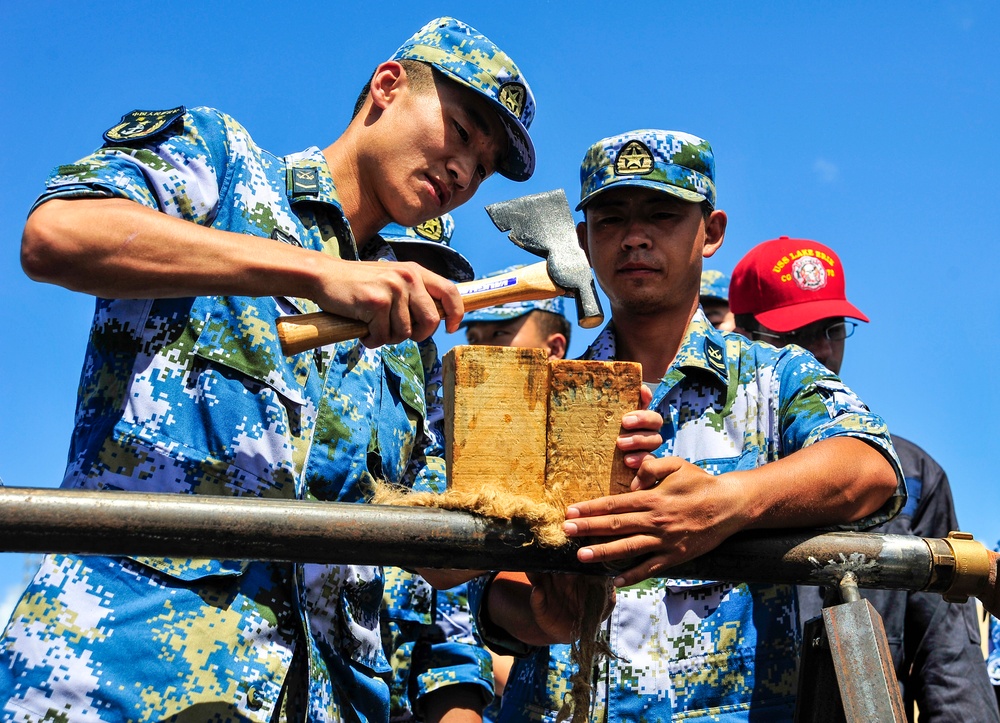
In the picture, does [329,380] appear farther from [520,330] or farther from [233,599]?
[520,330]

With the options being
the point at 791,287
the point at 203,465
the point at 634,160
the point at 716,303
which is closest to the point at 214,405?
the point at 203,465

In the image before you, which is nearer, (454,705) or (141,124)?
(141,124)

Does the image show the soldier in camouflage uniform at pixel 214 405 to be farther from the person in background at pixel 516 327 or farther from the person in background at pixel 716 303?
the person in background at pixel 716 303

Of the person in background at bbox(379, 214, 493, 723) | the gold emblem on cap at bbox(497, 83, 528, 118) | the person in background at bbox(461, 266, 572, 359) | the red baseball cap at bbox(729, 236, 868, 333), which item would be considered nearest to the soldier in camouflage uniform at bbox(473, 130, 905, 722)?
the person in background at bbox(379, 214, 493, 723)

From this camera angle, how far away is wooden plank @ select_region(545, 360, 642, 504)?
2.06 metres

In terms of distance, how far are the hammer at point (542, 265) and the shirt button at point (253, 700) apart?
1013mm

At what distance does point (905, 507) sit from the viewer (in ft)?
12.4

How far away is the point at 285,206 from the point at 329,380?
17.3 inches

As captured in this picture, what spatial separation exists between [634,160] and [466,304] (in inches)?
37.9

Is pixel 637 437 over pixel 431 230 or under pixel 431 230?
under

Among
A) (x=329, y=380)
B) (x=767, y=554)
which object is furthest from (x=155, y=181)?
(x=767, y=554)

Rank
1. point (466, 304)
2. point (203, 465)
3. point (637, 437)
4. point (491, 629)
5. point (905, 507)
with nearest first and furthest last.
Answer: point (637, 437) → point (203, 465) → point (466, 304) → point (491, 629) → point (905, 507)

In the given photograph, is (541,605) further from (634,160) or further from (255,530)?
(634,160)

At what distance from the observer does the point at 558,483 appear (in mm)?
2055
